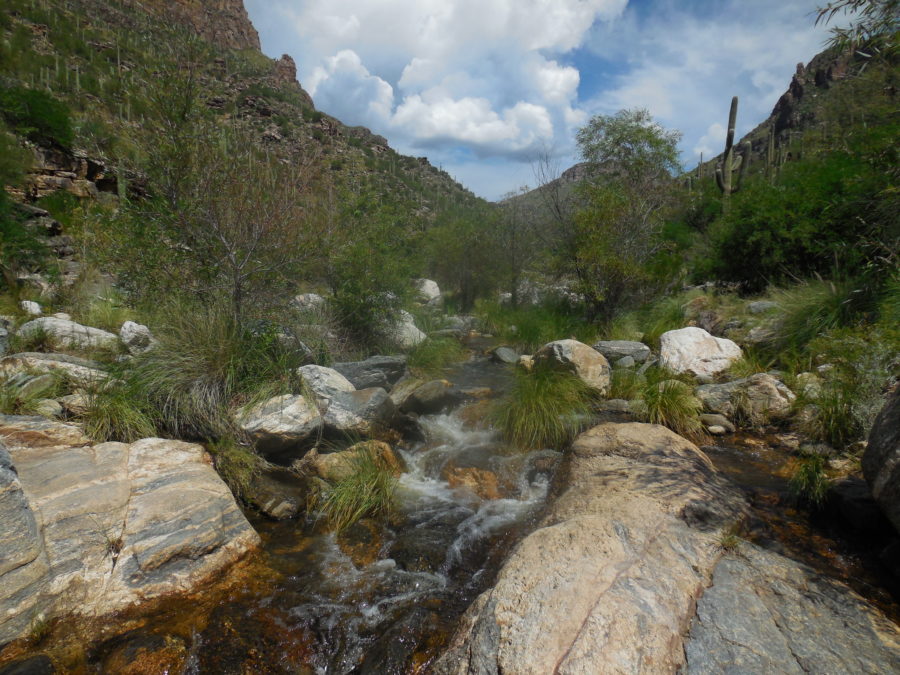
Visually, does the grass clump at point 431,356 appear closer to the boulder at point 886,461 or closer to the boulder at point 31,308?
the boulder at point 31,308

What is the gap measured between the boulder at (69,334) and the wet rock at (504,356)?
296 inches

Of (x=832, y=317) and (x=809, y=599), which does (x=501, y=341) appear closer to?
(x=832, y=317)

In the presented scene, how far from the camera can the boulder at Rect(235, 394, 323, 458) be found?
5047 millimetres

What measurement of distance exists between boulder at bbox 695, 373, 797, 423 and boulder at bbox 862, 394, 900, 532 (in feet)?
9.82

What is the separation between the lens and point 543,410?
20.7ft

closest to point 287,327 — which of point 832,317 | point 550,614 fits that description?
point 550,614

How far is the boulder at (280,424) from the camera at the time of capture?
199 inches

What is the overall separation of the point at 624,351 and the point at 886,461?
564cm

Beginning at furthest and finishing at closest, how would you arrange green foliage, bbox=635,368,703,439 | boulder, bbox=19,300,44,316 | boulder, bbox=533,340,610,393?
boulder, bbox=19,300,44,316
boulder, bbox=533,340,610,393
green foliage, bbox=635,368,703,439

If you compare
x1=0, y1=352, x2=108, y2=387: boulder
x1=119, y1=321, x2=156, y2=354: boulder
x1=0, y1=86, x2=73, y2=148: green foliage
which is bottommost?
x1=0, y1=352, x2=108, y2=387: boulder

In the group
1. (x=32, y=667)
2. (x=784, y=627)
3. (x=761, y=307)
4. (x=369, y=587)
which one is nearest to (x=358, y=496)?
(x=369, y=587)

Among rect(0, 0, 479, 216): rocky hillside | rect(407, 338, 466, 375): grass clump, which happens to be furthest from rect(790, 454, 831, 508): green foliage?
rect(0, 0, 479, 216): rocky hillside

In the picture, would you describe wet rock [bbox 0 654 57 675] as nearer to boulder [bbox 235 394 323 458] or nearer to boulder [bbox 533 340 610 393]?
boulder [bbox 235 394 323 458]

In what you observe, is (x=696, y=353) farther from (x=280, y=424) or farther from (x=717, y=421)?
(x=280, y=424)
